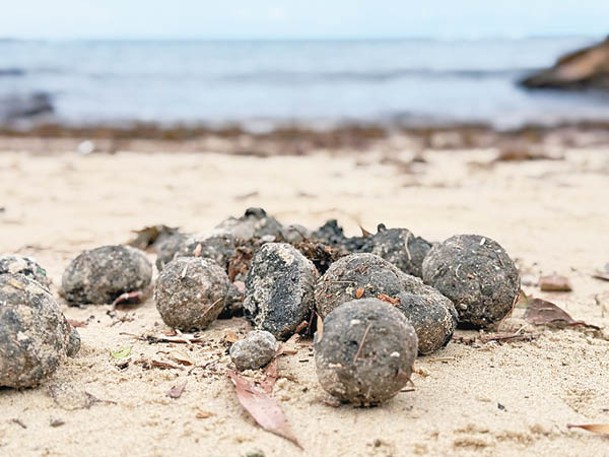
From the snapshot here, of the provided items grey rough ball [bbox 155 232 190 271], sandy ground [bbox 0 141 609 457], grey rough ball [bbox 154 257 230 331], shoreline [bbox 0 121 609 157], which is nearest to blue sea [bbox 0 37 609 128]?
shoreline [bbox 0 121 609 157]

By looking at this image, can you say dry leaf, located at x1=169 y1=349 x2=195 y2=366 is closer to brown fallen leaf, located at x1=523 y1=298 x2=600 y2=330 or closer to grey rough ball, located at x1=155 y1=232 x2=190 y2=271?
grey rough ball, located at x1=155 y1=232 x2=190 y2=271

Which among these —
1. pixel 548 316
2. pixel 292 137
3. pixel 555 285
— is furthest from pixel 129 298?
pixel 292 137

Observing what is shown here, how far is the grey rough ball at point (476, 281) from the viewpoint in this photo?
341 centimetres

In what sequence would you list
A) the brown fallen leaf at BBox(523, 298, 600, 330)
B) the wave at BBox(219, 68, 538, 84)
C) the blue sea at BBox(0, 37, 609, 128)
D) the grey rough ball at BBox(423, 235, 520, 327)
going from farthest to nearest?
the wave at BBox(219, 68, 538, 84) → the blue sea at BBox(0, 37, 609, 128) → the brown fallen leaf at BBox(523, 298, 600, 330) → the grey rough ball at BBox(423, 235, 520, 327)

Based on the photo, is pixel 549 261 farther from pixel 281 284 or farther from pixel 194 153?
pixel 194 153

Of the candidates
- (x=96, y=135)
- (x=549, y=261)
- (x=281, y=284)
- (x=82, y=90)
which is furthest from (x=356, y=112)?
(x=281, y=284)

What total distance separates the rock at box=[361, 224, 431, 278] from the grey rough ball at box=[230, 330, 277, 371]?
3.58ft

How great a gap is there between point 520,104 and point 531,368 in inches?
722

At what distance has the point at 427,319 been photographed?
3.04 metres

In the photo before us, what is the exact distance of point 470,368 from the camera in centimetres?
304

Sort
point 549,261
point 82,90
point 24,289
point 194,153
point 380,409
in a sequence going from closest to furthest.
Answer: point 380,409 → point 24,289 → point 549,261 → point 194,153 → point 82,90

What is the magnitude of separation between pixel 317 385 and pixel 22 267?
1777 millimetres

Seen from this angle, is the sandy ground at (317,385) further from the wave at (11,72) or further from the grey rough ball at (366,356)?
the wave at (11,72)

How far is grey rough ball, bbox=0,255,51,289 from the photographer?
371 cm
